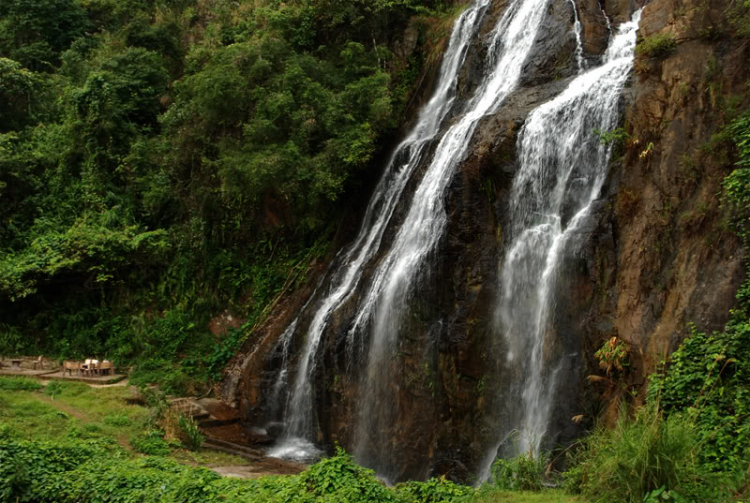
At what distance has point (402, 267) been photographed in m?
12.6

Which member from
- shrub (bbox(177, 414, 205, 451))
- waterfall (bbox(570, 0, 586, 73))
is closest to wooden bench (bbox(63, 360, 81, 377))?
shrub (bbox(177, 414, 205, 451))

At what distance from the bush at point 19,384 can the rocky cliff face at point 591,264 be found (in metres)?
6.09

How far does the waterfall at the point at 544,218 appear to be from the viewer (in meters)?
9.89

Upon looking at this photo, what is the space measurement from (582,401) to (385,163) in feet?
27.7

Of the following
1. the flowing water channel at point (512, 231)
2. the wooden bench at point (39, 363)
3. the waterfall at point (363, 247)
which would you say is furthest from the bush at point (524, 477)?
the wooden bench at point (39, 363)

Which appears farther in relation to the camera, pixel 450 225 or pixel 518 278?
pixel 450 225

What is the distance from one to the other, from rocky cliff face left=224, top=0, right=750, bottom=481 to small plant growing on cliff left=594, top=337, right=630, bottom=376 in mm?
115

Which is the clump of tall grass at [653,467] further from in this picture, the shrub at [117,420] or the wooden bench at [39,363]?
the wooden bench at [39,363]

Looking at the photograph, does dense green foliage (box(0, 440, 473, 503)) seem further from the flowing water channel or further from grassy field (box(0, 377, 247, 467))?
the flowing water channel

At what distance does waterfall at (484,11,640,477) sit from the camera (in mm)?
9891

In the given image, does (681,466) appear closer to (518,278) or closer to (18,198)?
(518,278)

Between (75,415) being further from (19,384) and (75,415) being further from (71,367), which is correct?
(71,367)

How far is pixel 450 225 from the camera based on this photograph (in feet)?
38.5

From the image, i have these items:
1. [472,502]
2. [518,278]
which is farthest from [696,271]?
[472,502]
